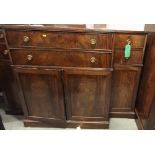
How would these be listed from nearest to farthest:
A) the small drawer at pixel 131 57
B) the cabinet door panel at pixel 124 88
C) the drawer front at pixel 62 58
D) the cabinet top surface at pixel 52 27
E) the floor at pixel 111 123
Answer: the cabinet top surface at pixel 52 27
the drawer front at pixel 62 58
the small drawer at pixel 131 57
the cabinet door panel at pixel 124 88
the floor at pixel 111 123

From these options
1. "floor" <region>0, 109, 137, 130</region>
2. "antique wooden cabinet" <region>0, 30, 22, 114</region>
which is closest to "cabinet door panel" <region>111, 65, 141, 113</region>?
"floor" <region>0, 109, 137, 130</region>

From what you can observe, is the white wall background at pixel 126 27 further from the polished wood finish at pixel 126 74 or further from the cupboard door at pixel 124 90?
the cupboard door at pixel 124 90

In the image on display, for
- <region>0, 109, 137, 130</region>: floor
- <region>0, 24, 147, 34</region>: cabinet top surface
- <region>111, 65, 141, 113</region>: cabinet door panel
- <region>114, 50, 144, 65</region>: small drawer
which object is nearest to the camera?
<region>0, 24, 147, 34</region>: cabinet top surface

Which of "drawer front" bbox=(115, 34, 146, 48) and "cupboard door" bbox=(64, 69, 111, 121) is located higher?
"drawer front" bbox=(115, 34, 146, 48)

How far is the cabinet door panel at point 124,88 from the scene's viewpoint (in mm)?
1488

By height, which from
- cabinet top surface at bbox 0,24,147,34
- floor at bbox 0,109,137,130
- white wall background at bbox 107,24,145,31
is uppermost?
cabinet top surface at bbox 0,24,147,34

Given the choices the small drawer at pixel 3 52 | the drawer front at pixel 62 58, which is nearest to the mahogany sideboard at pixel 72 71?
the drawer front at pixel 62 58

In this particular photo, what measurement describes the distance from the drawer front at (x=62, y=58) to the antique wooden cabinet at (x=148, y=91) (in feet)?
1.19

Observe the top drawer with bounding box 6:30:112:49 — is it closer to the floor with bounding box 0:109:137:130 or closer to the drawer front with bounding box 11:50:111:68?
the drawer front with bounding box 11:50:111:68

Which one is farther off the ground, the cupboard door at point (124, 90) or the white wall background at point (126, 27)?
the white wall background at point (126, 27)

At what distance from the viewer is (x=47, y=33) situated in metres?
1.20

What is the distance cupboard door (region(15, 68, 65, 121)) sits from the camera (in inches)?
53.5

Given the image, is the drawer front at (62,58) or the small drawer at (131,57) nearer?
the drawer front at (62,58)

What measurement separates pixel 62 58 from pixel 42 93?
0.37 m
